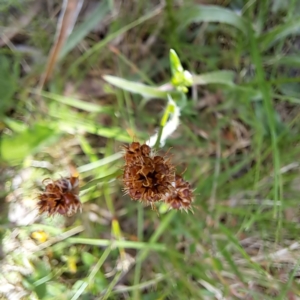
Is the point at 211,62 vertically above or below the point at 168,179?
above

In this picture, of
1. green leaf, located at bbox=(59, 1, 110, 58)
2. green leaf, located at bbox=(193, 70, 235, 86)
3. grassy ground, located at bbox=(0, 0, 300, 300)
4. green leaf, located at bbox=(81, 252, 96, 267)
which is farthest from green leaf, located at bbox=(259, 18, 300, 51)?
green leaf, located at bbox=(81, 252, 96, 267)

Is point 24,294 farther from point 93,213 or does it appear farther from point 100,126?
point 100,126

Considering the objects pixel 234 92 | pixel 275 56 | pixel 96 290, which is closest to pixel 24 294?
pixel 96 290

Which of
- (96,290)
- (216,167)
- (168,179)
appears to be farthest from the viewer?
(216,167)

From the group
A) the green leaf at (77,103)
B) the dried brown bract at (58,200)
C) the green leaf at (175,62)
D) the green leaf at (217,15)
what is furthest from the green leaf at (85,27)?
the dried brown bract at (58,200)

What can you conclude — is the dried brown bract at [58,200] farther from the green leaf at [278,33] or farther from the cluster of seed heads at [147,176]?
the green leaf at [278,33]

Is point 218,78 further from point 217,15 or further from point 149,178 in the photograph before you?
point 149,178
